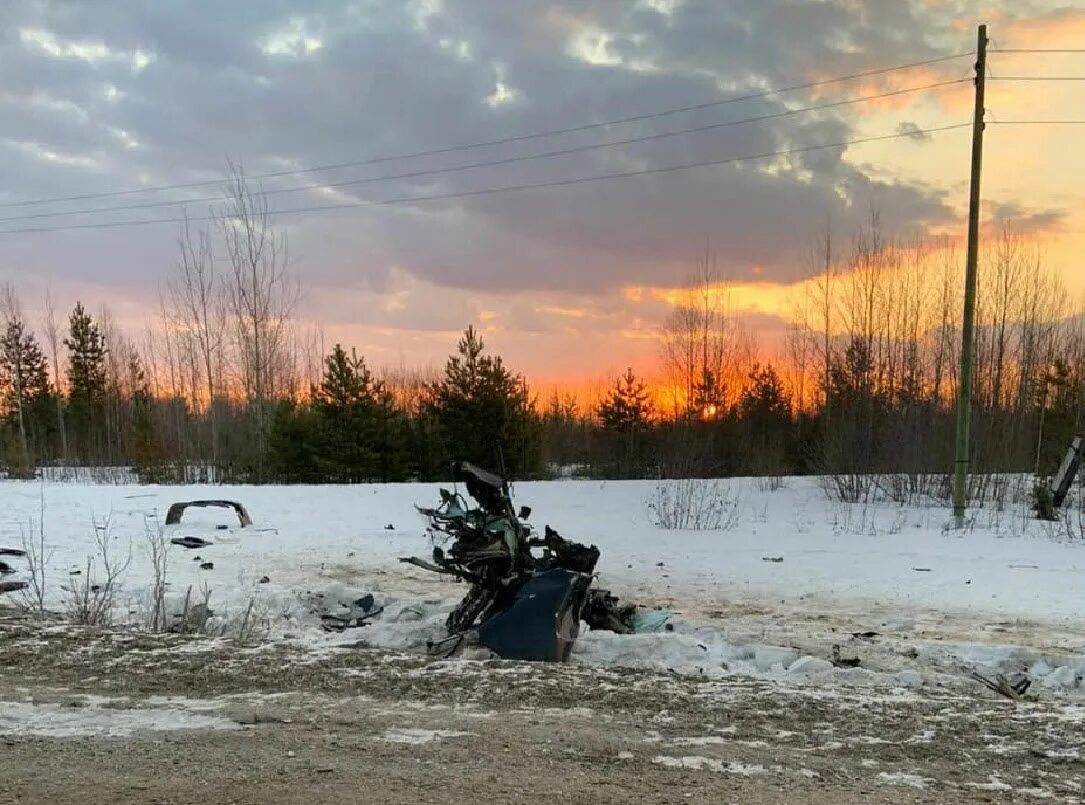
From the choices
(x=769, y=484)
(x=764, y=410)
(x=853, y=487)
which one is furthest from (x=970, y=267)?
(x=764, y=410)

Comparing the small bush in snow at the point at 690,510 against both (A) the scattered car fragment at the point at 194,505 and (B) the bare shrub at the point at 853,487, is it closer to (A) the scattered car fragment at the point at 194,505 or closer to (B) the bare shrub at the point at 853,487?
(B) the bare shrub at the point at 853,487

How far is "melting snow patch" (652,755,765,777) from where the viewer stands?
3.79m

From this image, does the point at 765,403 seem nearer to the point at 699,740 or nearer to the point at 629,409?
the point at 629,409

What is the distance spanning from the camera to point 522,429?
33.7 m

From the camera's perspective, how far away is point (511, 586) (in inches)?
296

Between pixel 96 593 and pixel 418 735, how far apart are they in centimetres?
554

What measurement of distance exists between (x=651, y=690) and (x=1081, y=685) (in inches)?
153

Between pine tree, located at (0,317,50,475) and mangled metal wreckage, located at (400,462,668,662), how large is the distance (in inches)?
2181

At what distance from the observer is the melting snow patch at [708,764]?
149 inches

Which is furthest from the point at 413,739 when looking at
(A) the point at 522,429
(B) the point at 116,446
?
(B) the point at 116,446

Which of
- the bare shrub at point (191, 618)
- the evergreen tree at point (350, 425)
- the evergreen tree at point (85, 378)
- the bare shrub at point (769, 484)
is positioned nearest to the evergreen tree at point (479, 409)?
the evergreen tree at point (350, 425)

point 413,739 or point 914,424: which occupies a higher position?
point 914,424

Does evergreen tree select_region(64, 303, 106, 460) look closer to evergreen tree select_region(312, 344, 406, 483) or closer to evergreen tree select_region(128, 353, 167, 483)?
evergreen tree select_region(128, 353, 167, 483)

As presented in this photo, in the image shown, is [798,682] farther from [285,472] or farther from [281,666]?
[285,472]
